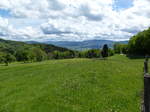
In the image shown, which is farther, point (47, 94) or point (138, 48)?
point (138, 48)

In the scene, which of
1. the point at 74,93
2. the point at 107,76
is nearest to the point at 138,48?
the point at 107,76

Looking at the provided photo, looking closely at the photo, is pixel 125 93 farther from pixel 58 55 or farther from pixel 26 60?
pixel 58 55

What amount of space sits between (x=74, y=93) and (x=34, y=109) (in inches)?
116

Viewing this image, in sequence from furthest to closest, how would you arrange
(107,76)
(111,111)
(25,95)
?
(107,76), (25,95), (111,111)

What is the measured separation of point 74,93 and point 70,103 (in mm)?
1461

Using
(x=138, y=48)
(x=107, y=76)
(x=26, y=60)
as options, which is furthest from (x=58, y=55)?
(x=107, y=76)

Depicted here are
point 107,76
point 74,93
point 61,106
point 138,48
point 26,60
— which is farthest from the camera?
point 26,60

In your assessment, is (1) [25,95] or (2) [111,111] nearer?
(2) [111,111]

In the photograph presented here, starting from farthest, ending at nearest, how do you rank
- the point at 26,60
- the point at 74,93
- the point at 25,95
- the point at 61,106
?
the point at 26,60
the point at 25,95
the point at 74,93
the point at 61,106

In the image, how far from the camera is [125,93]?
455 inches

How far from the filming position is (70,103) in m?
9.98

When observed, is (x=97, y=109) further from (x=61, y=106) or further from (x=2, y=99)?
(x=2, y=99)

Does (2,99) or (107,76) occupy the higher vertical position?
(107,76)

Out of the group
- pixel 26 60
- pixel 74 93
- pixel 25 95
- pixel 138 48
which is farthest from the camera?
pixel 26 60
